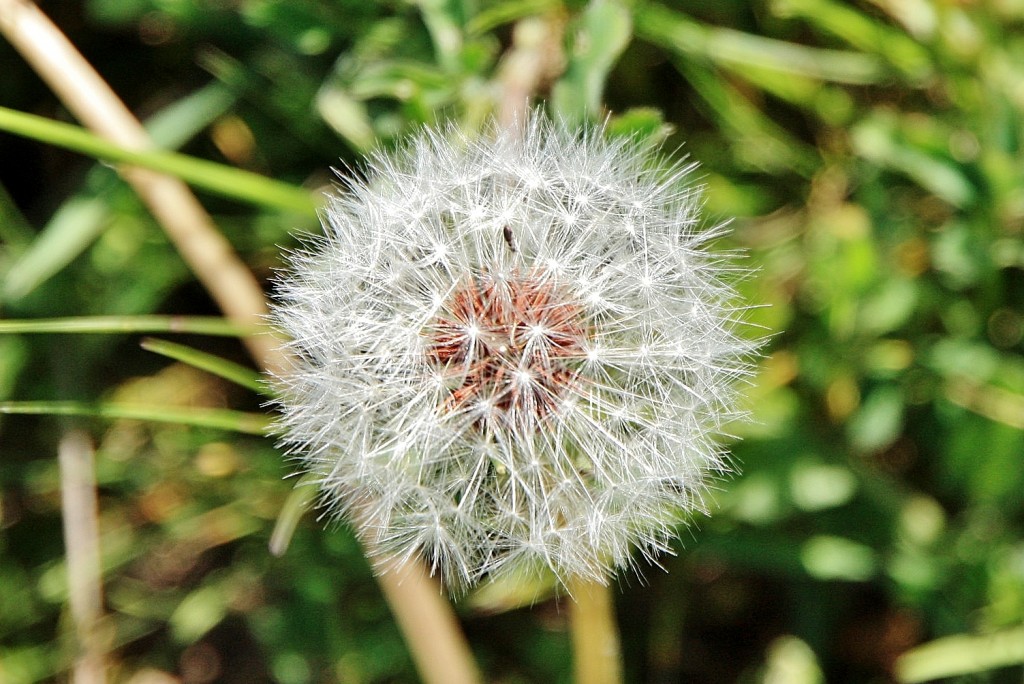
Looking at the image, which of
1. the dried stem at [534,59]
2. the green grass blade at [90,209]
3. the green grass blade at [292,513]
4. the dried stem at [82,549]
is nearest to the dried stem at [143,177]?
the green grass blade at [90,209]

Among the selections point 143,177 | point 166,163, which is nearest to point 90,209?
point 143,177

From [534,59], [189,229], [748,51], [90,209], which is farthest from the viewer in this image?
[748,51]

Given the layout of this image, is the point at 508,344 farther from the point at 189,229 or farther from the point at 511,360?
the point at 189,229

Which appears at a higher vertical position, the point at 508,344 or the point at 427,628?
the point at 508,344

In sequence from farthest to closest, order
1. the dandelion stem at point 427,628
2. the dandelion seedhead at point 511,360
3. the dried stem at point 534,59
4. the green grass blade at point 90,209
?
the green grass blade at point 90,209 < the dandelion stem at point 427,628 < the dried stem at point 534,59 < the dandelion seedhead at point 511,360

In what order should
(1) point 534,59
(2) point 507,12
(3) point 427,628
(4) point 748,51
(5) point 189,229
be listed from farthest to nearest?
(4) point 748,51, (5) point 189,229, (3) point 427,628, (1) point 534,59, (2) point 507,12

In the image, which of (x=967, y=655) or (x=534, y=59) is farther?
(x=967, y=655)

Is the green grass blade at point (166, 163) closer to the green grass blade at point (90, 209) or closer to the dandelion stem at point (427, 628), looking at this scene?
the green grass blade at point (90, 209)

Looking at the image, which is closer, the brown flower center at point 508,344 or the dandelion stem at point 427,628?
the brown flower center at point 508,344
